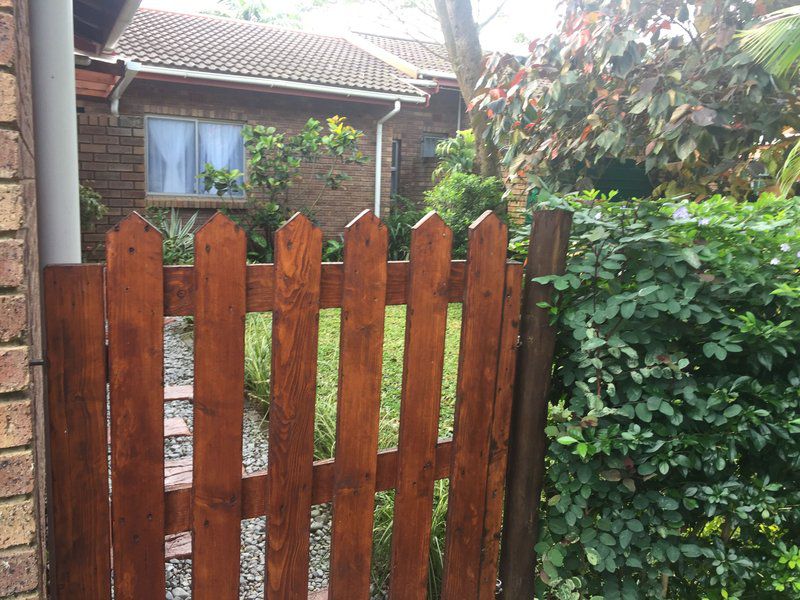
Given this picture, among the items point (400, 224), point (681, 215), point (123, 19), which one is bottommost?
point (400, 224)

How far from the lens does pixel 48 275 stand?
4.66ft

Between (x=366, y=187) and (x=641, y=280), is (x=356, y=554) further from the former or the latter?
(x=366, y=187)

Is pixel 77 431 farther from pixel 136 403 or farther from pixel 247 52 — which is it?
pixel 247 52

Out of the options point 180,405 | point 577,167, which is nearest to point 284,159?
point 577,167

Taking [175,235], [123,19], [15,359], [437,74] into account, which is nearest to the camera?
[15,359]

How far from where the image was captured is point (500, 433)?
6.91 ft

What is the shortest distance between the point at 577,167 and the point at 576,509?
16.5 feet

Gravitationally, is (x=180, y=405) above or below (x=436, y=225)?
below

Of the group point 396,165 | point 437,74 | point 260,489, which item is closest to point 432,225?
point 260,489

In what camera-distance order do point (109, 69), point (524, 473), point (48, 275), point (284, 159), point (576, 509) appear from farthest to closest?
point (284, 159), point (109, 69), point (524, 473), point (576, 509), point (48, 275)

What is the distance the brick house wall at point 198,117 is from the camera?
10.3m

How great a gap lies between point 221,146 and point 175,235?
277 cm

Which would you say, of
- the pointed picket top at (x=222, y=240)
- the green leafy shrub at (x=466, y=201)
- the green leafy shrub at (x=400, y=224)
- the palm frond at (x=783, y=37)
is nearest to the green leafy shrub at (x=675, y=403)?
the pointed picket top at (x=222, y=240)

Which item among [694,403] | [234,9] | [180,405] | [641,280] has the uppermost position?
[234,9]
